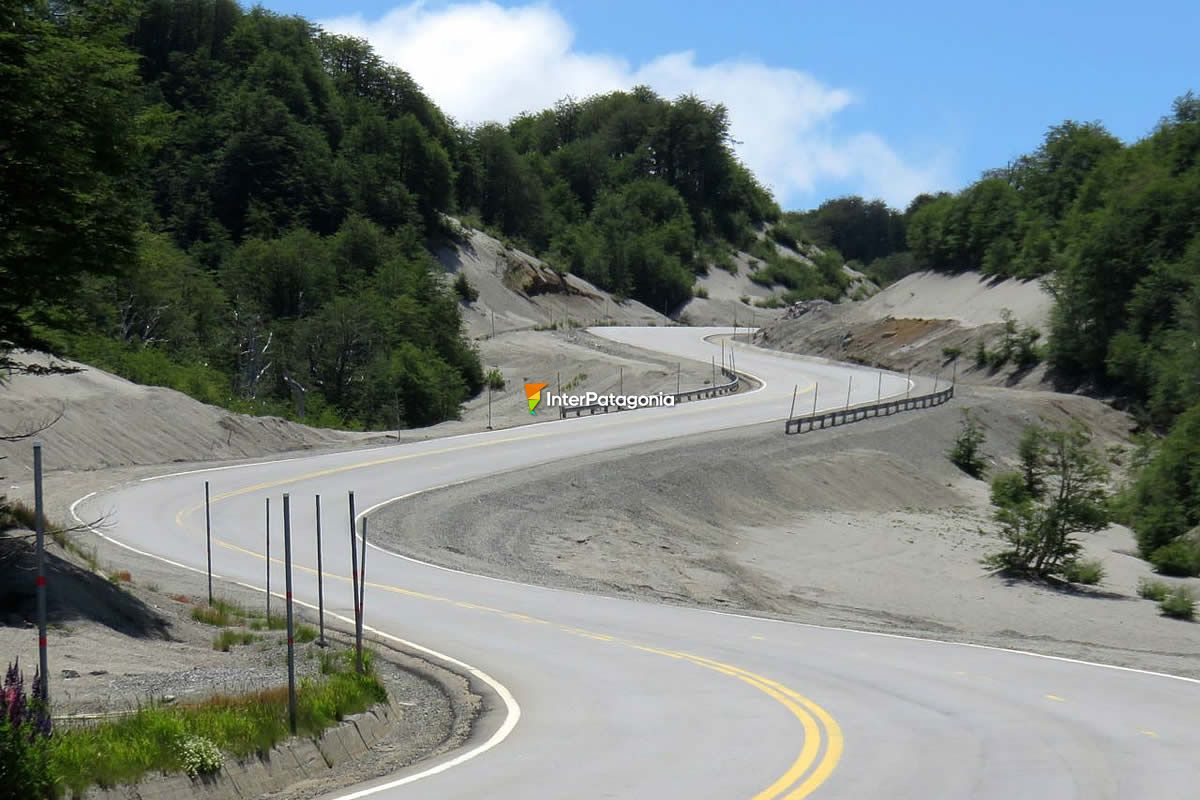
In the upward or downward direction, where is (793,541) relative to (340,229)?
downward

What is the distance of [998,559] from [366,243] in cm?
6725

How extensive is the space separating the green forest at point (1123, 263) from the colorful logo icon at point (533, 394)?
33.5 m

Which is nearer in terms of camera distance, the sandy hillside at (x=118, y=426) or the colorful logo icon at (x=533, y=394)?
the sandy hillside at (x=118, y=426)

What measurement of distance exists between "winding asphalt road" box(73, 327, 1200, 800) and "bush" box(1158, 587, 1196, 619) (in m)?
3.77

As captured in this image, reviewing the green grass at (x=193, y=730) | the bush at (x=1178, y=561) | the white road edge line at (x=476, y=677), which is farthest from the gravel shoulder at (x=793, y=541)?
the green grass at (x=193, y=730)

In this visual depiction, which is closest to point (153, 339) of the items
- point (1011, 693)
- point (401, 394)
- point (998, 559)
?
point (401, 394)

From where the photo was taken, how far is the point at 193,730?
11203mm

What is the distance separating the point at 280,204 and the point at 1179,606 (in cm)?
8850

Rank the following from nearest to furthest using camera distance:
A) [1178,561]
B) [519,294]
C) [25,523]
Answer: [25,523] < [1178,561] < [519,294]

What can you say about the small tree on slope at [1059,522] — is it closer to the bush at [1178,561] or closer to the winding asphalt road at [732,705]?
the bush at [1178,561]

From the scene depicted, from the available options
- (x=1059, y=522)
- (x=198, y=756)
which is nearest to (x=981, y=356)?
(x=1059, y=522)

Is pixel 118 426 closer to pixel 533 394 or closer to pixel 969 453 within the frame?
pixel 969 453

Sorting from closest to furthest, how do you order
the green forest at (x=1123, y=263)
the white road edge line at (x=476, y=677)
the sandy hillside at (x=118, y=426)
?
the white road edge line at (x=476, y=677) → the sandy hillside at (x=118, y=426) → the green forest at (x=1123, y=263)

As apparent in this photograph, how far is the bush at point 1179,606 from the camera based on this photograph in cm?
2988
